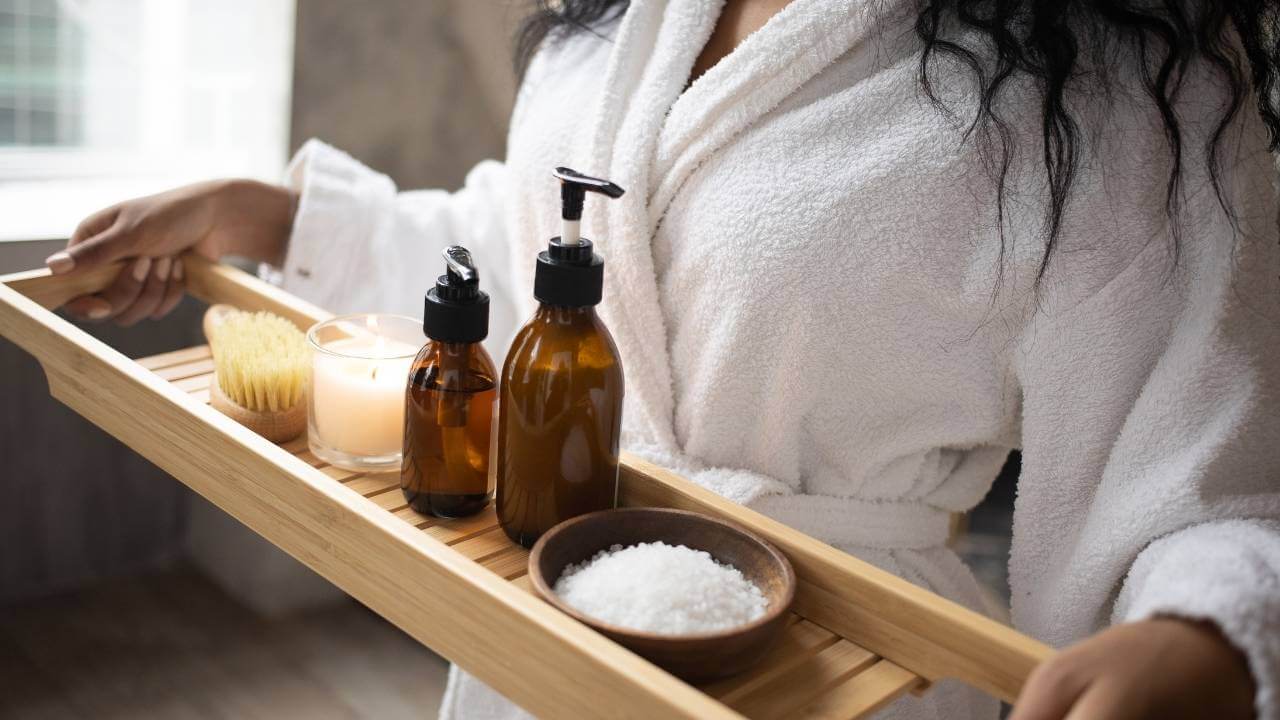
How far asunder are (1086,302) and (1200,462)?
0.34 feet

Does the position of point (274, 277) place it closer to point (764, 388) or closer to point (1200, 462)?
point (764, 388)

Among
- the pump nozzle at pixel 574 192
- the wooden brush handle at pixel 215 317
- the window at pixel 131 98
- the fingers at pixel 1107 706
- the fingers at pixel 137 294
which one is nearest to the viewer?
the fingers at pixel 1107 706

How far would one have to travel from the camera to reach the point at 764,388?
692 mm

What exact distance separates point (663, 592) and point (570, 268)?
0.16 metres

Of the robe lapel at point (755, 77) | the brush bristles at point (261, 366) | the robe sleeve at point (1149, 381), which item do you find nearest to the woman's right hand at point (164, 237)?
the brush bristles at point (261, 366)

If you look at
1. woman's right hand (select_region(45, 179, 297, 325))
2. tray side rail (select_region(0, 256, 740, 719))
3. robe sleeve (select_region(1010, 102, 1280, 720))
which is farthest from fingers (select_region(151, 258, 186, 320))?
robe sleeve (select_region(1010, 102, 1280, 720))

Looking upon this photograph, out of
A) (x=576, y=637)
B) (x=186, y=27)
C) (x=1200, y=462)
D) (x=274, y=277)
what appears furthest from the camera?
(x=186, y=27)

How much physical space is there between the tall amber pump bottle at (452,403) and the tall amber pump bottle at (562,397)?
3cm

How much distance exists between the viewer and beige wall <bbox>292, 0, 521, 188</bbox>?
4.53ft

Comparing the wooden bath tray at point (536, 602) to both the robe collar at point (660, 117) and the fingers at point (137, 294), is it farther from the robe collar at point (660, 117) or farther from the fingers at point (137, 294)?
the fingers at point (137, 294)

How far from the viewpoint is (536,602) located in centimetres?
48

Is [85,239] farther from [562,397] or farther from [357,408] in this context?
[562,397]

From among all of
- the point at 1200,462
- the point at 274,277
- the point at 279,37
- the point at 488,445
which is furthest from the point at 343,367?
the point at 279,37

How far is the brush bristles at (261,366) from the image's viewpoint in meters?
0.69
